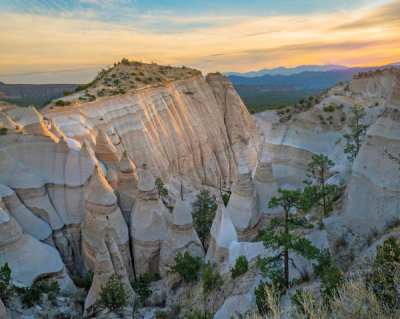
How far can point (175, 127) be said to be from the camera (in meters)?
32.8

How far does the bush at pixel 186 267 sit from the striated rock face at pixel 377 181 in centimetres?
673

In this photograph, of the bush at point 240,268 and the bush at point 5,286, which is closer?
the bush at point 5,286

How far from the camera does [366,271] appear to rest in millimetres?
6105

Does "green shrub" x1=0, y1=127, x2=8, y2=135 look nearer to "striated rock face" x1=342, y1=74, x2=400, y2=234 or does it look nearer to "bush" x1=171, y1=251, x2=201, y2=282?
"bush" x1=171, y1=251, x2=201, y2=282

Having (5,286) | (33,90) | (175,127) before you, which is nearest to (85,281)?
(5,286)

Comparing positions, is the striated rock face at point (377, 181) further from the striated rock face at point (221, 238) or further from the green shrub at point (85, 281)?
the green shrub at point (85, 281)

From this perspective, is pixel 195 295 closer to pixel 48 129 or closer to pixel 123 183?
pixel 123 183

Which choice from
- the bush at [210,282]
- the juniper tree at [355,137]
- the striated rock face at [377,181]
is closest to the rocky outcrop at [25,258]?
the bush at [210,282]

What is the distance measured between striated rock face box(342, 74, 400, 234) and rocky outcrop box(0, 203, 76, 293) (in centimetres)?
1279

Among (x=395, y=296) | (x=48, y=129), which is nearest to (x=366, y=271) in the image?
(x=395, y=296)

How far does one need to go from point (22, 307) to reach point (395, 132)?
15.0m

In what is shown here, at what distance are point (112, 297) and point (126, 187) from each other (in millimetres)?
7171

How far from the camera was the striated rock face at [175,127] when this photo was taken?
74.4ft

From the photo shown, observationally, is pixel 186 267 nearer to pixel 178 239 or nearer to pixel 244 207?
pixel 178 239
